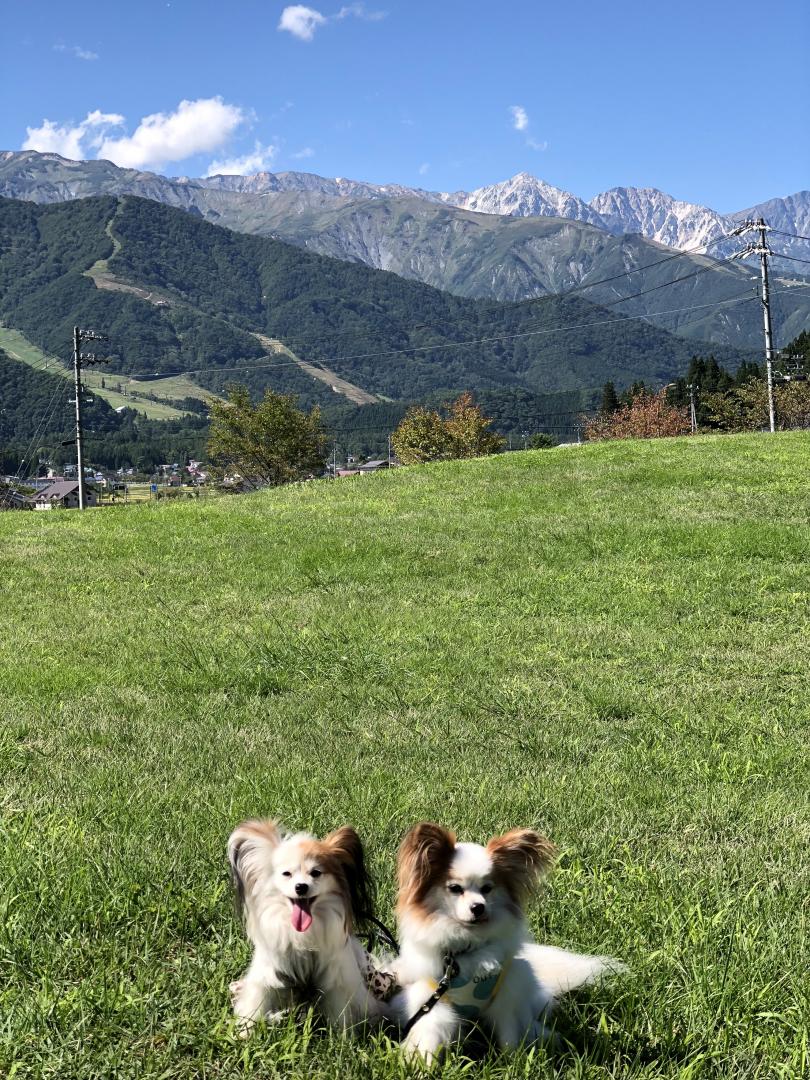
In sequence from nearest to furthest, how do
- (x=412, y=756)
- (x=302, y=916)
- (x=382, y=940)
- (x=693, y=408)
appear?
1. (x=302, y=916)
2. (x=382, y=940)
3. (x=412, y=756)
4. (x=693, y=408)

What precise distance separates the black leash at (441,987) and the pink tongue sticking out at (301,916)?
46 cm

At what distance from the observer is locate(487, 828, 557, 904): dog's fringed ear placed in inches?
102

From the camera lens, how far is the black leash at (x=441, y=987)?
2.58 m

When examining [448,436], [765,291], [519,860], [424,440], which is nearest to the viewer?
[519,860]

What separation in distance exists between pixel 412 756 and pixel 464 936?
151 inches

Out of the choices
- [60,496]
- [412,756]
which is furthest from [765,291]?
[60,496]

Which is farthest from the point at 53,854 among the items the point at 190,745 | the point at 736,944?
the point at 736,944

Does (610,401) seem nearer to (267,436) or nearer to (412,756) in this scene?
(267,436)

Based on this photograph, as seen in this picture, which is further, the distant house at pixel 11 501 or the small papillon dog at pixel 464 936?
the distant house at pixel 11 501

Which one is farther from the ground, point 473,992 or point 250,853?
point 250,853

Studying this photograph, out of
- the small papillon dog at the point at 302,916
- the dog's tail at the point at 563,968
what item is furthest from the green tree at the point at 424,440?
the small papillon dog at the point at 302,916

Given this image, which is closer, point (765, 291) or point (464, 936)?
point (464, 936)

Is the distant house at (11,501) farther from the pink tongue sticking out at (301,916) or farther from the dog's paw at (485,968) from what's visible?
the dog's paw at (485,968)

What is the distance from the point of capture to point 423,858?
8.23ft
